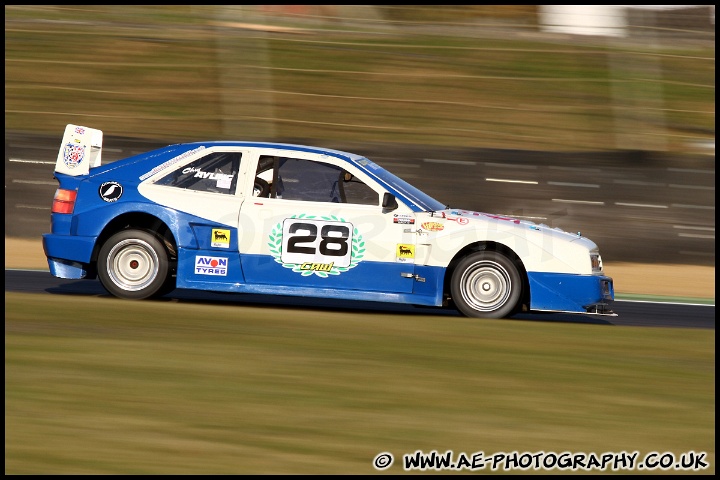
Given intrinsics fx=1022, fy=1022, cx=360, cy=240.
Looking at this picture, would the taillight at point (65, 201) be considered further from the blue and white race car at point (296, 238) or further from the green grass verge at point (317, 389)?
the green grass verge at point (317, 389)

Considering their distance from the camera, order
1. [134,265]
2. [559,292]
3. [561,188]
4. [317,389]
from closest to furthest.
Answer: [317,389], [559,292], [134,265], [561,188]

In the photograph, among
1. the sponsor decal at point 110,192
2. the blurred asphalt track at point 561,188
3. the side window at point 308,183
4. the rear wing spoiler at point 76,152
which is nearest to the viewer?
the side window at point 308,183

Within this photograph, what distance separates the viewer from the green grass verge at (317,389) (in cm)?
498

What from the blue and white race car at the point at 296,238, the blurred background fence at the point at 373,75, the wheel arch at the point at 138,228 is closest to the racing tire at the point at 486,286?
the blue and white race car at the point at 296,238

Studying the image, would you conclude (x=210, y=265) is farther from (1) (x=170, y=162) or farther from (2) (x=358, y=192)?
(2) (x=358, y=192)

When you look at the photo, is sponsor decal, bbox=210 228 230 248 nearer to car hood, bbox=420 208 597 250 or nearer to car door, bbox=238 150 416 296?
car door, bbox=238 150 416 296

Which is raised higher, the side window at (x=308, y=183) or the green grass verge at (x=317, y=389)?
the side window at (x=308, y=183)

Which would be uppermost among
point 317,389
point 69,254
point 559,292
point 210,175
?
point 210,175

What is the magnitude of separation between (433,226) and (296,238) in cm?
116

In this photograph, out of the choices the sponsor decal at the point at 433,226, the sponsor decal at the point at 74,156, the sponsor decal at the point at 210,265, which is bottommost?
the sponsor decal at the point at 210,265

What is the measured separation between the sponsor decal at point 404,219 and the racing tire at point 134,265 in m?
2.01

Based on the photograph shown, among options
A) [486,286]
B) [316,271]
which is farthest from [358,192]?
[486,286]

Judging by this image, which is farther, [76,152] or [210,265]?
[76,152]

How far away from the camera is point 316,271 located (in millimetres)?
8578
